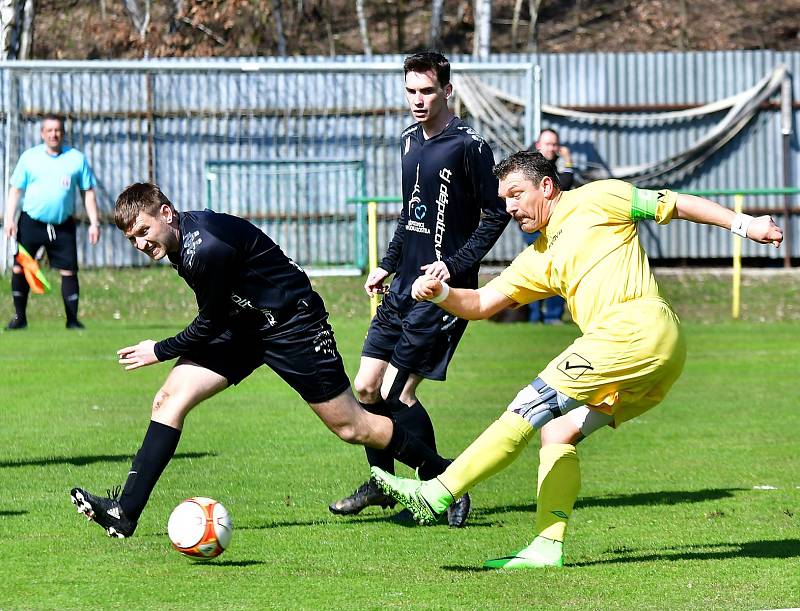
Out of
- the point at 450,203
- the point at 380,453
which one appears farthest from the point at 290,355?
the point at 450,203

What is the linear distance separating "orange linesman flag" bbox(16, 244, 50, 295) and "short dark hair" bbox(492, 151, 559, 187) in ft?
32.1

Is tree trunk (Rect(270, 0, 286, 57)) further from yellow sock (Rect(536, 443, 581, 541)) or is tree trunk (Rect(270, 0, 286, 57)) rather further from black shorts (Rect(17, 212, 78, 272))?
yellow sock (Rect(536, 443, 581, 541))

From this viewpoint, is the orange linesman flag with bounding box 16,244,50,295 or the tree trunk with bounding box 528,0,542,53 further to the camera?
the tree trunk with bounding box 528,0,542,53

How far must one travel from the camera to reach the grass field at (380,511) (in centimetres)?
532

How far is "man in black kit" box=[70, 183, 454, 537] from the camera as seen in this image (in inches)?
237

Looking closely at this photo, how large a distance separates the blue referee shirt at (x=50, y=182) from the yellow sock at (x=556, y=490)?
1060cm

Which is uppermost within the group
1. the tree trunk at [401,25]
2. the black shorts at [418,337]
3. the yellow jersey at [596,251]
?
the tree trunk at [401,25]

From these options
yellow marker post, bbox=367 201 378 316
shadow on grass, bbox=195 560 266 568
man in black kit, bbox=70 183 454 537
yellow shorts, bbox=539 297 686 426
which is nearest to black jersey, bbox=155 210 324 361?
man in black kit, bbox=70 183 454 537

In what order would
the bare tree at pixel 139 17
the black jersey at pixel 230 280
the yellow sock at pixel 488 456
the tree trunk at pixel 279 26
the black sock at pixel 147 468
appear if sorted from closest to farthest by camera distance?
the yellow sock at pixel 488 456
the black jersey at pixel 230 280
the black sock at pixel 147 468
the tree trunk at pixel 279 26
the bare tree at pixel 139 17

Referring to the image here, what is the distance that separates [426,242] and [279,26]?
2373 cm

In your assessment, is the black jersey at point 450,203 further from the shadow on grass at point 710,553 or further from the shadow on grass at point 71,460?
the shadow on grass at point 71,460

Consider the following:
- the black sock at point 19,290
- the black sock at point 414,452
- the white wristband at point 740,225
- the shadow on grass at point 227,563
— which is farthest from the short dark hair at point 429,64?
the black sock at point 19,290

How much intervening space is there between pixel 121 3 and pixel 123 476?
2791 centimetres

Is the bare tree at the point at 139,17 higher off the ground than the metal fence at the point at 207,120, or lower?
higher
